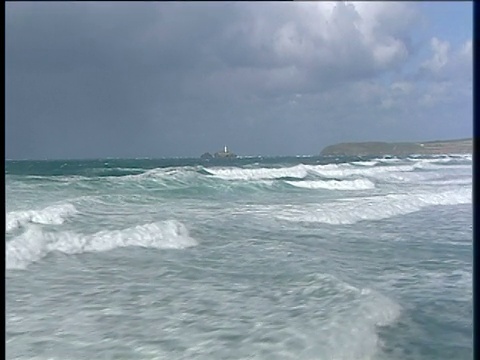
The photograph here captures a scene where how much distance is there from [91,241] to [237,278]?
134cm

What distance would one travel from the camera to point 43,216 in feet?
13.4

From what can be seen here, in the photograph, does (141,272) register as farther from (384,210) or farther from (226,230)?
(384,210)

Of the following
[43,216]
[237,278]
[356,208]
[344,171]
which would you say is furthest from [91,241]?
[344,171]

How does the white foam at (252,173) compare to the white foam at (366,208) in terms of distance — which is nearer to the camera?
the white foam at (366,208)

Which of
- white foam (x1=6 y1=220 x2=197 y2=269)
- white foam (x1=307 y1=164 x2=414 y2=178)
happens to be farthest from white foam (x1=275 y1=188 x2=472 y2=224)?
white foam (x1=307 y1=164 x2=414 y2=178)

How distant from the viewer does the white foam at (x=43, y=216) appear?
372 centimetres

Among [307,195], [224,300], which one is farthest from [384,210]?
[224,300]

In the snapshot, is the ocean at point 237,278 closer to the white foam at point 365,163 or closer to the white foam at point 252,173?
the white foam at point 252,173

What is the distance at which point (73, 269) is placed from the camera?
2.73 meters

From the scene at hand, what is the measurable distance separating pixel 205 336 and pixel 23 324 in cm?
68

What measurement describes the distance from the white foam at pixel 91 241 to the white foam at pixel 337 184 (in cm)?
426

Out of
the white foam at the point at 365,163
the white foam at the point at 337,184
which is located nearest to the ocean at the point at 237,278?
the white foam at the point at 337,184

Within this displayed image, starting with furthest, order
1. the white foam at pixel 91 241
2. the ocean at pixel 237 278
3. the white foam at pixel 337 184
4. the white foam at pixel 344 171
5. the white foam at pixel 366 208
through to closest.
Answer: the white foam at pixel 344 171, the white foam at pixel 337 184, the white foam at pixel 366 208, the white foam at pixel 91 241, the ocean at pixel 237 278

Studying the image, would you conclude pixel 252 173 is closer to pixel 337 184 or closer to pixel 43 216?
A: pixel 337 184
